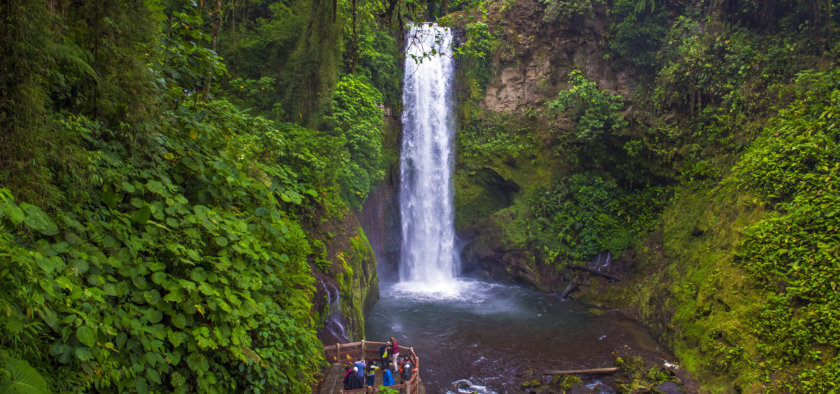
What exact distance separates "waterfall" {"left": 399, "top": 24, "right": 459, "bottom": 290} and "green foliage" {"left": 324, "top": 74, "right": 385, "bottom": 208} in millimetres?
4057

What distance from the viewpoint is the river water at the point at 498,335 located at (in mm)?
9633

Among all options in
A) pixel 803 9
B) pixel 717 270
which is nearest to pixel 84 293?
pixel 717 270

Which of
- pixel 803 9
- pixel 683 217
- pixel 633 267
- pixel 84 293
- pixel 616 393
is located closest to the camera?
pixel 84 293

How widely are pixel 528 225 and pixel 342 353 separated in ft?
34.9

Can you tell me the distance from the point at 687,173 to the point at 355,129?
1023 cm

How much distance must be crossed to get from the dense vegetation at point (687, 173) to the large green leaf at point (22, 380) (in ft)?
22.2

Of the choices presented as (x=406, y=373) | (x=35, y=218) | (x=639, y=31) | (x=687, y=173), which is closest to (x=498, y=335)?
(x=406, y=373)

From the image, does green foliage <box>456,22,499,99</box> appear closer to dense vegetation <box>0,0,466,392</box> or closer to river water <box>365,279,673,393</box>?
river water <box>365,279,673,393</box>

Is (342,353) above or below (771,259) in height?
below

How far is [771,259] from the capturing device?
823 centimetres

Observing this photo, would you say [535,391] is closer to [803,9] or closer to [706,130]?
[706,130]

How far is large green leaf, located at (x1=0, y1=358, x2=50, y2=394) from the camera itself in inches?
79.4

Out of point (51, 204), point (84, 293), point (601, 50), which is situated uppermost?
point (601, 50)

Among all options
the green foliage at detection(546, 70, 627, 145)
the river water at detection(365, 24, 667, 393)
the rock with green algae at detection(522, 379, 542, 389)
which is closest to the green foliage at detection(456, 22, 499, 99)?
the river water at detection(365, 24, 667, 393)
